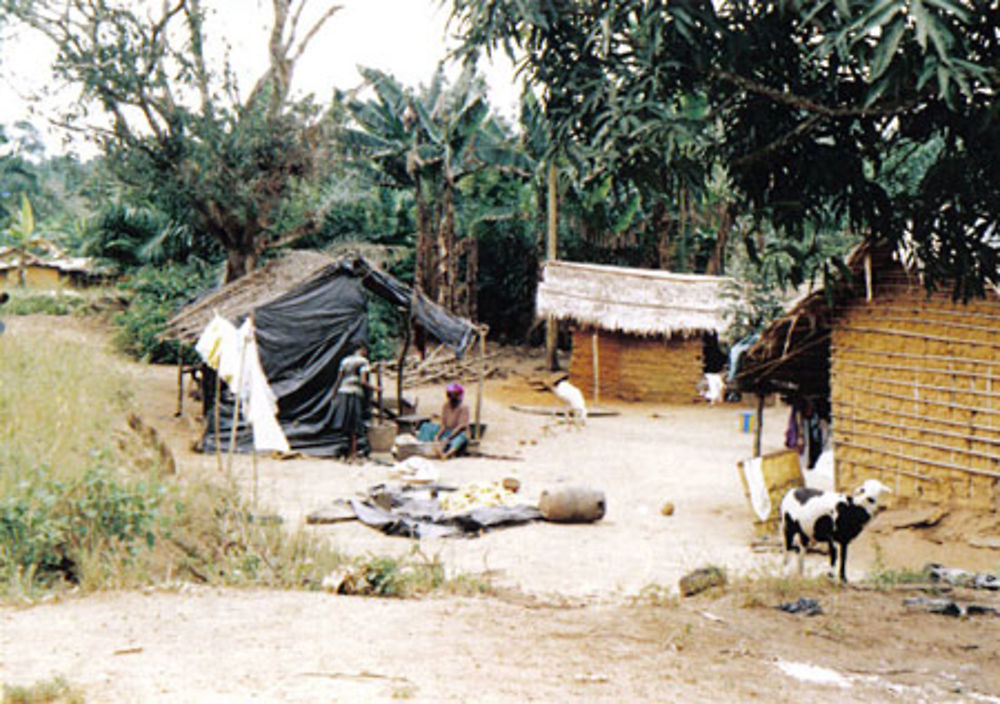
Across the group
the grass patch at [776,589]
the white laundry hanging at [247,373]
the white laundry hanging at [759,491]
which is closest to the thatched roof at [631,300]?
the white laundry hanging at [247,373]

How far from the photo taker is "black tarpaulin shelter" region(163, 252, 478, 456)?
14547 mm

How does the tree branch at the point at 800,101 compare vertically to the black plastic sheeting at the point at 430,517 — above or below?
above

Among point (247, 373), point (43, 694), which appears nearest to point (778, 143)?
point (43, 694)

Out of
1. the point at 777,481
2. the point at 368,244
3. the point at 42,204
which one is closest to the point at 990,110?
the point at 777,481

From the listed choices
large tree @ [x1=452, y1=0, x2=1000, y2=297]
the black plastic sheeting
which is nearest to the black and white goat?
large tree @ [x1=452, y1=0, x2=1000, y2=297]

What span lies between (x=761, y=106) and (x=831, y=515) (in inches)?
161

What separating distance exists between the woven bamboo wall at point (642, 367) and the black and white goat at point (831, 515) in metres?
14.6

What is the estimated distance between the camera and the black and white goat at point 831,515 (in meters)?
7.50

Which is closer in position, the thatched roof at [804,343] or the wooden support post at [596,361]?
the thatched roof at [804,343]

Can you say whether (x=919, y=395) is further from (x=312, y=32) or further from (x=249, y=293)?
(x=312, y=32)

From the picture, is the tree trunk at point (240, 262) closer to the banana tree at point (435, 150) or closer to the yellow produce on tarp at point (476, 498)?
the banana tree at point (435, 150)

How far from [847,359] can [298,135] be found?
13.2m

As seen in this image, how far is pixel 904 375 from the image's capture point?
383 inches

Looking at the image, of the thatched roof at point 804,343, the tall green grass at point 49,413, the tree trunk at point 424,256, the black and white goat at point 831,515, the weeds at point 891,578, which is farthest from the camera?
the tree trunk at point 424,256
